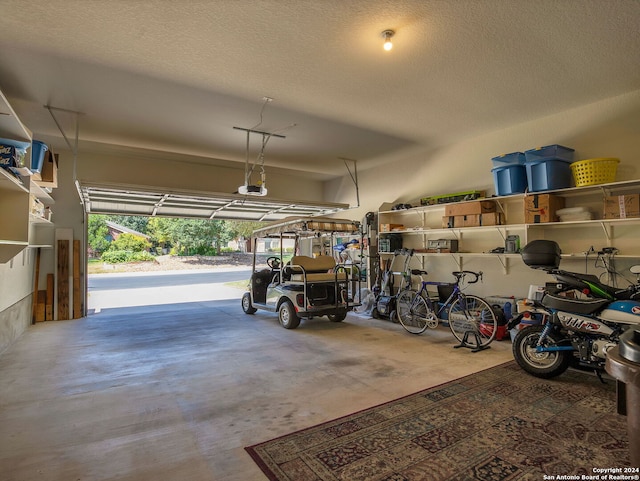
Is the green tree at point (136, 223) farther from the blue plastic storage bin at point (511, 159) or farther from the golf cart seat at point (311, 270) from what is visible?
the blue plastic storage bin at point (511, 159)

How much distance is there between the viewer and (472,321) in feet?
15.2

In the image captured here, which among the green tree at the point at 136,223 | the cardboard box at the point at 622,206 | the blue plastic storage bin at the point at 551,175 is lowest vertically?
the cardboard box at the point at 622,206

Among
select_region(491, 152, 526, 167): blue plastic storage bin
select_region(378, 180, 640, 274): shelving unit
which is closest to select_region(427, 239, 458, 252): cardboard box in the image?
select_region(378, 180, 640, 274): shelving unit

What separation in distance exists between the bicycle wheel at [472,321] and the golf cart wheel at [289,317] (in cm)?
243

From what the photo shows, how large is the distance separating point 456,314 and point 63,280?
7.15m

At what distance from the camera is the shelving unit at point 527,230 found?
13.7 ft

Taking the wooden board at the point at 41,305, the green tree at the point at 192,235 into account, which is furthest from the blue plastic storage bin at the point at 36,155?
the green tree at the point at 192,235

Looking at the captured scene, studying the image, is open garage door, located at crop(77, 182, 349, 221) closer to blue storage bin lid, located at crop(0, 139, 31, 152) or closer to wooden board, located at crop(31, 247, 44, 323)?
wooden board, located at crop(31, 247, 44, 323)

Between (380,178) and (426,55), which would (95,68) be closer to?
(426,55)

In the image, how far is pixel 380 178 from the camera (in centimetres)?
770

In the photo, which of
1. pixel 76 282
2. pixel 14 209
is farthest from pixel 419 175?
pixel 76 282

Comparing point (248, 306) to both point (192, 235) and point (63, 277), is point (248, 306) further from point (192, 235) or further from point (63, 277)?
point (192, 235)

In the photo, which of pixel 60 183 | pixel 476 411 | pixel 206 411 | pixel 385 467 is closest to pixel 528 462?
pixel 476 411

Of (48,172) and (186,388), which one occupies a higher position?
(48,172)
